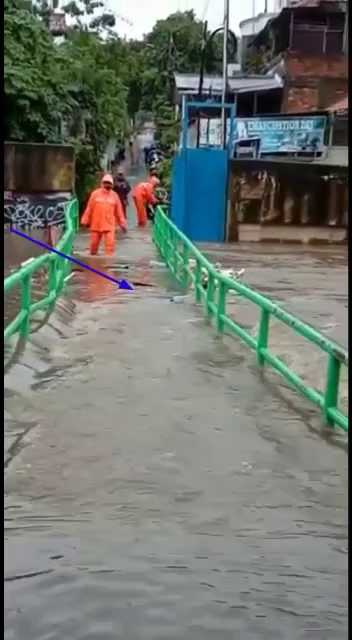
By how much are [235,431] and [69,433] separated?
1097mm

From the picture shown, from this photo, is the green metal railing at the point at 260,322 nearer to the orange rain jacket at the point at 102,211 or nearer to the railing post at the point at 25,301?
the orange rain jacket at the point at 102,211

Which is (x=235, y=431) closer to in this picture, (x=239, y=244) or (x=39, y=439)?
(x=39, y=439)

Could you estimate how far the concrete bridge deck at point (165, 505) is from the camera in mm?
3787

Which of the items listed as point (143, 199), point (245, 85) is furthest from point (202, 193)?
point (245, 85)

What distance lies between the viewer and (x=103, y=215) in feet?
57.0

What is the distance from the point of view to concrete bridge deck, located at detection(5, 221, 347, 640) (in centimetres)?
379

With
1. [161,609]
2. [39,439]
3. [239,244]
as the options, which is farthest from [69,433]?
[239,244]

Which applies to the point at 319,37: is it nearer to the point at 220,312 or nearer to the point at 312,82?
the point at 312,82

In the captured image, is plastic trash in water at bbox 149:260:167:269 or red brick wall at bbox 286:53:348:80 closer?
plastic trash in water at bbox 149:260:167:269

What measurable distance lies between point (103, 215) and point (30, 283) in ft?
27.3

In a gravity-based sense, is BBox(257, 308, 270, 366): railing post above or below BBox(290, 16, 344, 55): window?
below

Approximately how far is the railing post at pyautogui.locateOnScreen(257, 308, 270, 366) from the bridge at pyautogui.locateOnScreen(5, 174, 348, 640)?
0.02 m

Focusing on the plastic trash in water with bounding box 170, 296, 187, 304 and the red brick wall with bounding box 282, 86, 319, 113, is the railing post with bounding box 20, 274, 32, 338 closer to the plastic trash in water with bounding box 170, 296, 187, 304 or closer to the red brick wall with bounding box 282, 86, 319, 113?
the plastic trash in water with bounding box 170, 296, 187, 304

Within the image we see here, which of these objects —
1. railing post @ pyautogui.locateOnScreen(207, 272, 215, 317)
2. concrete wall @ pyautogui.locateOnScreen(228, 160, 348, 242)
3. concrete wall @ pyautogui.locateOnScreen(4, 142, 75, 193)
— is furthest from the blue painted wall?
railing post @ pyautogui.locateOnScreen(207, 272, 215, 317)
